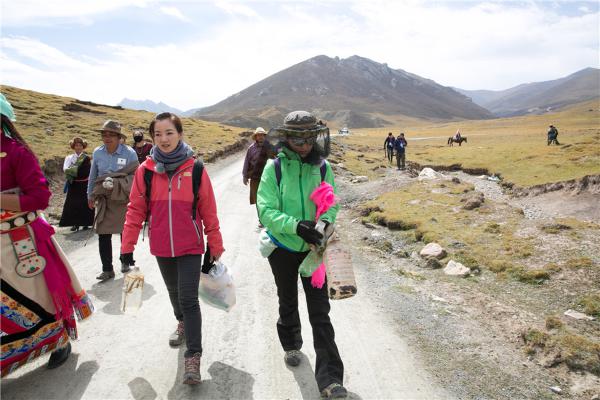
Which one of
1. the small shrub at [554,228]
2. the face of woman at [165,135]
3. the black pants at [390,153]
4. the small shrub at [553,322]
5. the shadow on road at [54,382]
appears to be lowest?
the small shrub at [553,322]

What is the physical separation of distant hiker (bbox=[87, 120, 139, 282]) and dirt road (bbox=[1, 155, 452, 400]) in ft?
2.70

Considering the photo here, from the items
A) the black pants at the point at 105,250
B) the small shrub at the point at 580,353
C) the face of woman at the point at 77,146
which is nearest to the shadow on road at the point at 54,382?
the black pants at the point at 105,250

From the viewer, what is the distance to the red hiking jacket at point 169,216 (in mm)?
3809

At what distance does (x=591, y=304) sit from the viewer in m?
5.76

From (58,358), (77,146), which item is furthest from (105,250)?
(77,146)

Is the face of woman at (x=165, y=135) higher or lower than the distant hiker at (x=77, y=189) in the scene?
higher

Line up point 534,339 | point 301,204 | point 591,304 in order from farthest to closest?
point 591,304 → point 534,339 → point 301,204

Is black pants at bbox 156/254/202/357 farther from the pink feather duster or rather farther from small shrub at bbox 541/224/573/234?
small shrub at bbox 541/224/573/234

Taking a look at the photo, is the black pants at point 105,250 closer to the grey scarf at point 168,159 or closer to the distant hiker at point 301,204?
the grey scarf at point 168,159

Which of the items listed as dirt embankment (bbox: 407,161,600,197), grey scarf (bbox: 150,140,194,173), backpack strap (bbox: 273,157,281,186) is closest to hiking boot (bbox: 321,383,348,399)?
backpack strap (bbox: 273,157,281,186)

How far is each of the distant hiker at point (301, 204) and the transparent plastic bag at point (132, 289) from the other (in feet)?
4.45

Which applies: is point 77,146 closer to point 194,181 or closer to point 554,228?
point 194,181

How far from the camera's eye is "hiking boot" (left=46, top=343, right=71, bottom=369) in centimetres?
400

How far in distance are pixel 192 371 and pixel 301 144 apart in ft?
7.97
